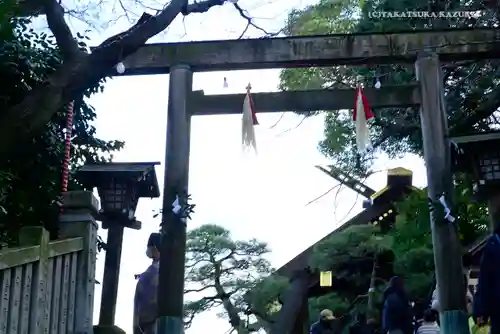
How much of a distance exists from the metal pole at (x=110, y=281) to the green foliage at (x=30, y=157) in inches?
64.2

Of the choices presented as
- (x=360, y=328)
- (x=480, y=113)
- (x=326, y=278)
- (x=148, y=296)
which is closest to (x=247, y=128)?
(x=148, y=296)

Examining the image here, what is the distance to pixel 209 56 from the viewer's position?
785 cm

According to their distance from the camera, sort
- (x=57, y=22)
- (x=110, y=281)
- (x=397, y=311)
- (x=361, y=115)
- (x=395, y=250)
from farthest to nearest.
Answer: (x=395, y=250) → (x=397, y=311) → (x=361, y=115) → (x=110, y=281) → (x=57, y=22)

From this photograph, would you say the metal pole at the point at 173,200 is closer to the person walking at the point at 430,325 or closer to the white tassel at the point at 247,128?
the white tassel at the point at 247,128

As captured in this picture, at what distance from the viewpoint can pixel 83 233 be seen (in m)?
5.41

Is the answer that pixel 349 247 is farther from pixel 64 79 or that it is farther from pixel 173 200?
pixel 64 79

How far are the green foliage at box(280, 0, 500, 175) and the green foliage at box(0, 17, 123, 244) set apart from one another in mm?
3815

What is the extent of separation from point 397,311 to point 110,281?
3872mm

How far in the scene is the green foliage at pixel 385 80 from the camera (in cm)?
987

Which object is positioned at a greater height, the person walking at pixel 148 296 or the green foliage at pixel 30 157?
the green foliage at pixel 30 157

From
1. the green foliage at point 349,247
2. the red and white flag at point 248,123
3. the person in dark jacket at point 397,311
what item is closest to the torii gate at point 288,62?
the red and white flag at point 248,123

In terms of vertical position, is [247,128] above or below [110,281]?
above

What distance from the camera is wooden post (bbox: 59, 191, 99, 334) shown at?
531 cm

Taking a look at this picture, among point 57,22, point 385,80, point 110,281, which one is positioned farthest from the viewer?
point 385,80
